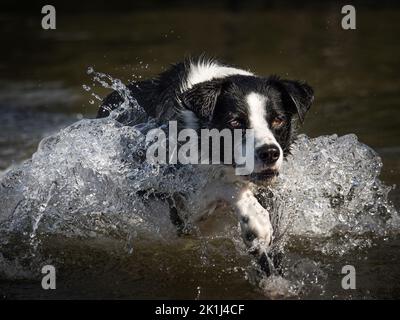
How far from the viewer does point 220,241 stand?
616 cm

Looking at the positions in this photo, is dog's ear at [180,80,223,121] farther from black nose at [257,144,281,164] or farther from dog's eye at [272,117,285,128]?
black nose at [257,144,281,164]

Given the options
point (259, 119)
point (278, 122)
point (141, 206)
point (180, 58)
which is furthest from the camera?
point (180, 58)

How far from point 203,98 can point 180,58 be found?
8774mm

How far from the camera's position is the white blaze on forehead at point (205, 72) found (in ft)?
20.1

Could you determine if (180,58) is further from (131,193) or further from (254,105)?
(254,105)

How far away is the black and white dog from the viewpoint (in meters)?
5.25

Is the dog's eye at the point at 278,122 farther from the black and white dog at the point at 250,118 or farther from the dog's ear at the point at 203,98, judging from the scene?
the dog's ear at the point at 203,98

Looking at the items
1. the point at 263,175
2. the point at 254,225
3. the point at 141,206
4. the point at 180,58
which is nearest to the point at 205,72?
the point at 141,206

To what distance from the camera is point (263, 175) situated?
17.2 ft

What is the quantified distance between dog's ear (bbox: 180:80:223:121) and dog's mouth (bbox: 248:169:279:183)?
590 millimetres

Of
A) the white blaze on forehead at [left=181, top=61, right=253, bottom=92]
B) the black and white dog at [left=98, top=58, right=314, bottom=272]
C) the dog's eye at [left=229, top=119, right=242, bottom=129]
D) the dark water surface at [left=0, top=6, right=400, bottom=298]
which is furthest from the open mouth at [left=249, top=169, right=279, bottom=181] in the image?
the white blaze on forehead at [left=181, top=61, right=253, bottom=92]

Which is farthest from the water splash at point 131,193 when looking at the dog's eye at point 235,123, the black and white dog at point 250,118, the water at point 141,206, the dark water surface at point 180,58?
the dog's eye at point 235,123

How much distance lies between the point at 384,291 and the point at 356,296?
8.3 inches
